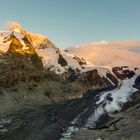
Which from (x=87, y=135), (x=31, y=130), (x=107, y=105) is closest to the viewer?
(x=87, y=135)

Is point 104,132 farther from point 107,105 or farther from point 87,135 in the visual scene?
point 107,105

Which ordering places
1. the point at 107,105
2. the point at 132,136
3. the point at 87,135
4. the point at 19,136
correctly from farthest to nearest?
the point at 107,105
the point at 19,136
the point at 87,135
the point at 132,136

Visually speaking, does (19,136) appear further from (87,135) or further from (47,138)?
(87,135)

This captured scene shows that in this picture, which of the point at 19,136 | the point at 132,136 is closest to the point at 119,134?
the point at 132,136

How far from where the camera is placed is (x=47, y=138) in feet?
365

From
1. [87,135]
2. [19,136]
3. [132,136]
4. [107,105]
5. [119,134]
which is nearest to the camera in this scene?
[132,136]

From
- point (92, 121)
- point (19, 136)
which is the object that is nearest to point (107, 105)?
point (92, 121)

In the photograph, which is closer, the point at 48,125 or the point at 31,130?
Answer: the point at 31,130

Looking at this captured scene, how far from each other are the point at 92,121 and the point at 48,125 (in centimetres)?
1492

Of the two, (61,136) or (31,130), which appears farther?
(31,130)

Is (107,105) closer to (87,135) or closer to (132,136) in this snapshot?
(87,135)

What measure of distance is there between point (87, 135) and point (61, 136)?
8090 millimetres

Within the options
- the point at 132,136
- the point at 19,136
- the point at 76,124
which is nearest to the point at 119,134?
the point at 132,136

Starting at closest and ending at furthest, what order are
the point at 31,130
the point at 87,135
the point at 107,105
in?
the point at 87,135, the point at 31,130, the point at 107,105
